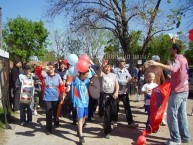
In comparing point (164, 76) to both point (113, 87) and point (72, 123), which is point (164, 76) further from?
point (72, 123)

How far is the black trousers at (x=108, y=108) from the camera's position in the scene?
6965 mm

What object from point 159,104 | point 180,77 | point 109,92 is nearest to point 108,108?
point 109,92

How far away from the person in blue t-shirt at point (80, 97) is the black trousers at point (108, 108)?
19.8 inches

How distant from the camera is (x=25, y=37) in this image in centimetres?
4391

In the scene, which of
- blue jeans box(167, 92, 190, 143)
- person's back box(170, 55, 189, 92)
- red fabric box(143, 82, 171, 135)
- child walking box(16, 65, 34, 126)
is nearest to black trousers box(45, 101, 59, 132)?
child walking box(16, 65, 34, 126)

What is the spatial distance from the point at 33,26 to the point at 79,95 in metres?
39.7

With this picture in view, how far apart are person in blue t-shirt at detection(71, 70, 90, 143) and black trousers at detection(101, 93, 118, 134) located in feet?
1.65

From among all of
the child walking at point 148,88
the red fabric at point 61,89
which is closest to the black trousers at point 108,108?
the child walking at point 148,88

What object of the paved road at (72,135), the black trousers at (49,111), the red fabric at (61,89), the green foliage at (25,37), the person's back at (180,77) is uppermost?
the green foliage at (25,37)

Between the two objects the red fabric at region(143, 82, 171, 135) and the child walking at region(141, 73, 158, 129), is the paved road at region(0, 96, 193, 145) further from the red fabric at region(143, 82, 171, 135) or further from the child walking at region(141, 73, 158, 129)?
the child walking at region(141, 73, 158, 129)

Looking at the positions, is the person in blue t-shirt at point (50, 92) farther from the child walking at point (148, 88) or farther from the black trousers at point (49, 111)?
the child walking at point (148, 88)

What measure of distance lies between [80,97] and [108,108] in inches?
29.8

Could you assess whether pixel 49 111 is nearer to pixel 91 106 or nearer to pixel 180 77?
pixel 91 106

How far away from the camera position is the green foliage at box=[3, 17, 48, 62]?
43.4 meters
